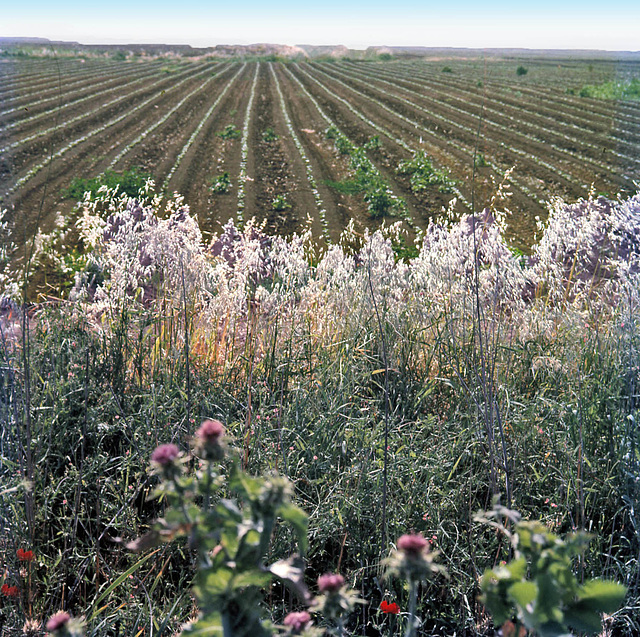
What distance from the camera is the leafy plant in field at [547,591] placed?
0.52 meters

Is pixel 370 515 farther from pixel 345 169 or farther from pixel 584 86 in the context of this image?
pixel 584 86

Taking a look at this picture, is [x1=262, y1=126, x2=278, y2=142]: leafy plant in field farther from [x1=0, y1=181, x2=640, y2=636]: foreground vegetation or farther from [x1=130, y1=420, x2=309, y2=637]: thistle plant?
[x1=130, y1=420, x2=309, y2=637]: thistle plant

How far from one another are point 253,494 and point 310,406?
57.2 inches

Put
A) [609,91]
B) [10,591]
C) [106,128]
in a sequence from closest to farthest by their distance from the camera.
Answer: [10,591]
[106,128]
[609,91]

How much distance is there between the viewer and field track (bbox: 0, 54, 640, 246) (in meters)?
5.07

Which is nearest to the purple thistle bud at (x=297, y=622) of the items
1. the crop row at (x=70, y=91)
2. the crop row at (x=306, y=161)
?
the crop row at (x=306, y=161)

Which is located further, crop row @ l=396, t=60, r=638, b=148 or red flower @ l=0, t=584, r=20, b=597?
crop row @ l=396, t=60, r=638, b=148

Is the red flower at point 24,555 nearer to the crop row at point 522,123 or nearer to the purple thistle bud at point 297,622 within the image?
the purple thistle bud at point 297,622

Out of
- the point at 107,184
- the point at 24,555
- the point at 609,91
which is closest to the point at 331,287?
the point at 24,555

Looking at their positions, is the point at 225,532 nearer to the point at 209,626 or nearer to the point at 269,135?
the point at 209,626

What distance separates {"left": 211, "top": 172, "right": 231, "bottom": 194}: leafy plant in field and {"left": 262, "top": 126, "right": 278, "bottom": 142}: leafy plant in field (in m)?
0.72

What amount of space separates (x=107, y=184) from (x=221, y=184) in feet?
3.33

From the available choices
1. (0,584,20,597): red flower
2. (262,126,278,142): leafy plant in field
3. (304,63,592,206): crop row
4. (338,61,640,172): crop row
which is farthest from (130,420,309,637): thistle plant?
(338,61,640,172): crop row

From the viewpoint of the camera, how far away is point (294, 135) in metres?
5.75
